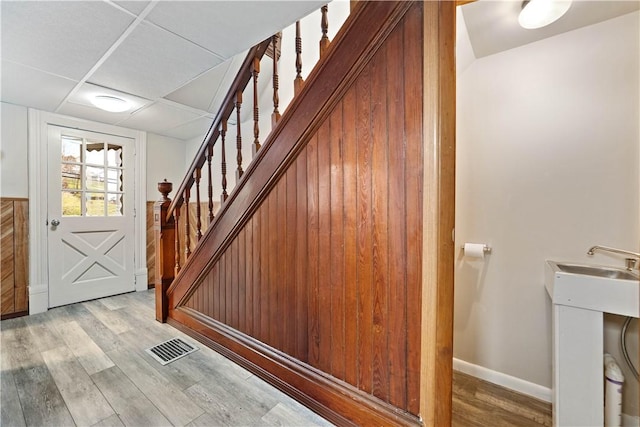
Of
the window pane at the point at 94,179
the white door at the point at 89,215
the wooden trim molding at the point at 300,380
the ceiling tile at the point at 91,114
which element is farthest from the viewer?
the window pane at the point at 94,179

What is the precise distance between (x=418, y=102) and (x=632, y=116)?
120 cm

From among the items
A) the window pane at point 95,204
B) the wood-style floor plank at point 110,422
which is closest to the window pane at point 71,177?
the window pane at point 95,204

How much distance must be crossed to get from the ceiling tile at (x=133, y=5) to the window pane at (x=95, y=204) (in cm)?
259

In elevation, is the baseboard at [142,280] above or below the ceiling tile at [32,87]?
below

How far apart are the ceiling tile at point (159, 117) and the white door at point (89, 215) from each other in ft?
1.11

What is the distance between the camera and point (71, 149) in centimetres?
305

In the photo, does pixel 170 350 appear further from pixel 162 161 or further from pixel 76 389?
pixel 162 161

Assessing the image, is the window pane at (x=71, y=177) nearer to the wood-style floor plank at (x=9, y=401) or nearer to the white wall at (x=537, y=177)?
the wood-style floor plank at (x=9, y=401)

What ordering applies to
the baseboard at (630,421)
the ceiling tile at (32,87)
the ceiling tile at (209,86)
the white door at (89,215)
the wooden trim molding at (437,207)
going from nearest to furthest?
the wooden trim molding at (437,207) → the baseboard at (630,421) → the ceiling tile at (32,87) → the ceiling tile at (209,86) → the white door at (89,215)

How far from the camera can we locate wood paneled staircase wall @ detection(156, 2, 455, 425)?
3.52 feet

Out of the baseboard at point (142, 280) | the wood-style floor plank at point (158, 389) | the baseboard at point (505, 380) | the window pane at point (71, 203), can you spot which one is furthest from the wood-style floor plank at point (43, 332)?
the baseboard at point (505, 380)

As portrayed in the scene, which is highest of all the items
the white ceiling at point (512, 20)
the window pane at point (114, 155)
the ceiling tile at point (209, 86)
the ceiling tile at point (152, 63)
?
the ceiling tile at point (209, 86)

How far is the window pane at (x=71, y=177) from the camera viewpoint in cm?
299

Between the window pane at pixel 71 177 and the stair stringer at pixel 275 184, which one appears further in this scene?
the window pane at pixel 71 177
